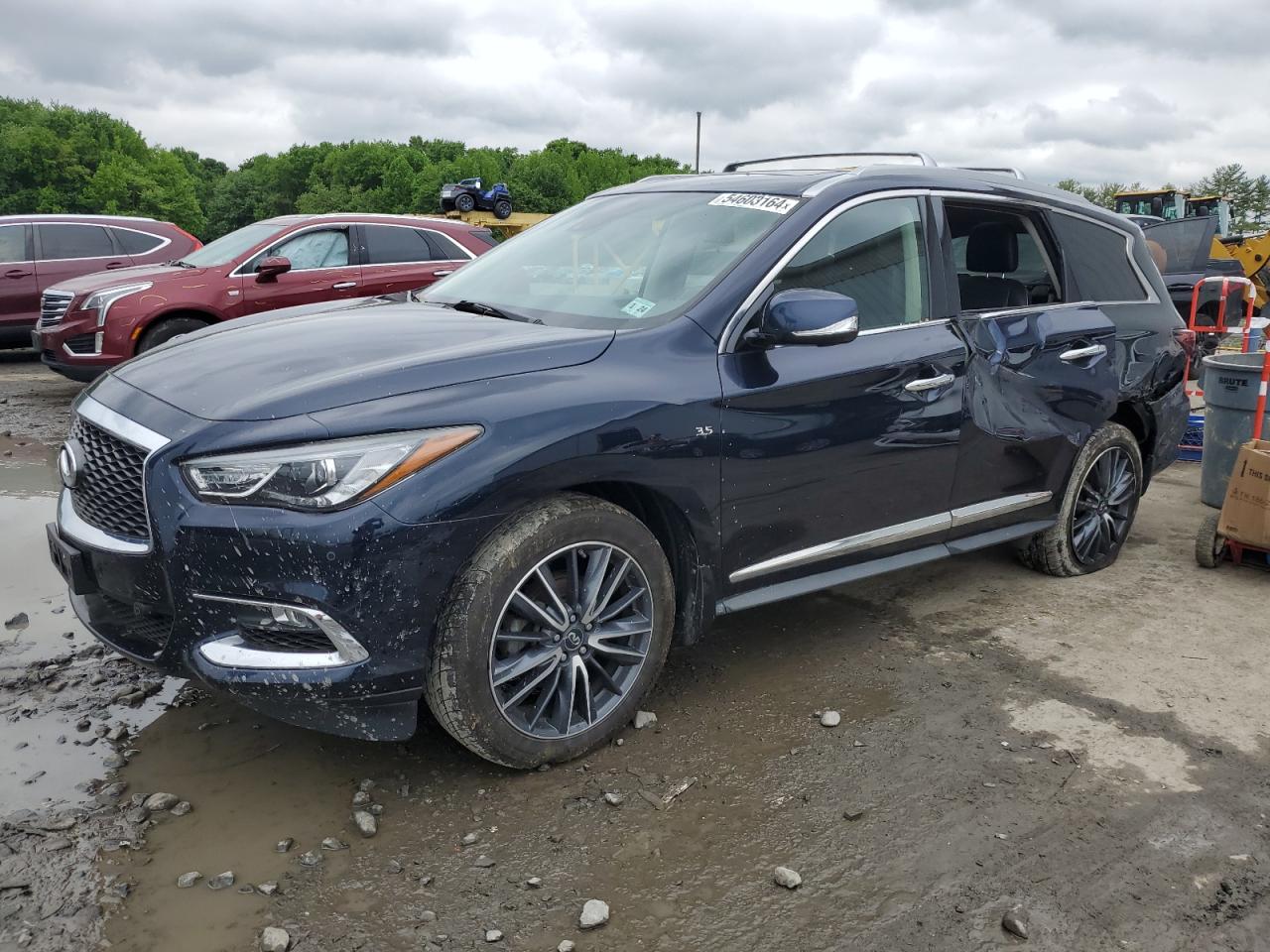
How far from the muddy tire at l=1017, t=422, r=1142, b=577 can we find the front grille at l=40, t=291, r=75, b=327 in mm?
8209

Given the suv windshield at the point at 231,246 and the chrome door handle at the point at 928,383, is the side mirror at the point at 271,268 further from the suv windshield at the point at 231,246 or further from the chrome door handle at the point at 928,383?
the chrome door handle at the point at 928,383

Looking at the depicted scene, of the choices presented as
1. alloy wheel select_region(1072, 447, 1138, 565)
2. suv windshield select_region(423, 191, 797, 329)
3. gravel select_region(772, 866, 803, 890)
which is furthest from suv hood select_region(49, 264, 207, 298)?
gravel select_region(772, 866, 803, 890)

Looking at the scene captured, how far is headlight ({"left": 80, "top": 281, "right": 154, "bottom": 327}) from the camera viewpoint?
8945 millimetres

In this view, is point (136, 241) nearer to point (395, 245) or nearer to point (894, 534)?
point (395, 245)

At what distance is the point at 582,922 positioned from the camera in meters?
2.49

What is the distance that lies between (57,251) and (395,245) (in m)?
4.34

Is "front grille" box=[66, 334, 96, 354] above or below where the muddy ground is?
above

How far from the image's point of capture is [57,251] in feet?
38.5

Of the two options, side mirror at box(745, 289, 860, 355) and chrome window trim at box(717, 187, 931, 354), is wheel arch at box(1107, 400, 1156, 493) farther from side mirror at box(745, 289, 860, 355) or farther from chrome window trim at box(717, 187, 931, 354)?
side mirror at box(745, 289, 860, 355)

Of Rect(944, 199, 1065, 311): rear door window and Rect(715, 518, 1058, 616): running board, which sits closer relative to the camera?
Rect(715, 518, 1058, 616): running board

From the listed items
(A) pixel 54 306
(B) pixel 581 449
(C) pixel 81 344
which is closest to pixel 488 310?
(B) pixel 581 449

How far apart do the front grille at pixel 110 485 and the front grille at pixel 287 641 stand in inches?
15.5

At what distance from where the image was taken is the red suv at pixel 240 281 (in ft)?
29.5

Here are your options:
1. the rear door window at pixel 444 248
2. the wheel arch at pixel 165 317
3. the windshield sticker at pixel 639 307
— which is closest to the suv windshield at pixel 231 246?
the wheel arch at pixel 165 317
